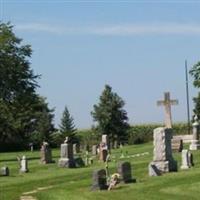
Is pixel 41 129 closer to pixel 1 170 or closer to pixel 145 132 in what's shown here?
pixel 145 132

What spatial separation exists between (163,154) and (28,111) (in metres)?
Answer: 64.7

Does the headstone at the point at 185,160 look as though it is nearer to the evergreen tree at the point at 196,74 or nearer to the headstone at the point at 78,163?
the headstone at the point at 78,163

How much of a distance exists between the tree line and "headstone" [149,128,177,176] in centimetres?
3094

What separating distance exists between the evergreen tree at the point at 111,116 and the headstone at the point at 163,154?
2089 inches

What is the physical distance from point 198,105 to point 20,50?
2889 cm

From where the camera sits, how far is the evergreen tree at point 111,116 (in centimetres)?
8344

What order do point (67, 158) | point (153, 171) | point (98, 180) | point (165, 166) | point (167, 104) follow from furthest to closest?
point (167, 104) < point (67, 158) < point (165, 166) < point (153, 171) < point (98, 180)

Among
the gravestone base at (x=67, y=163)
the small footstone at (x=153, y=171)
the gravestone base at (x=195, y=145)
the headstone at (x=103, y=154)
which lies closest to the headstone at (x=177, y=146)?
the gravestone base at (x=195, y=145)

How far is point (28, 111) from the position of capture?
303 ft

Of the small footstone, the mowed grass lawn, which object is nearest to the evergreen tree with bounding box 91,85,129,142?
the mowed grass lawn

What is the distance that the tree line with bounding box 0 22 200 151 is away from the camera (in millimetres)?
60031

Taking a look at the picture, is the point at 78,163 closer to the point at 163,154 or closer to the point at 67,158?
the point at 67,158

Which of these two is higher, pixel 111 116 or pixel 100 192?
pixel 111 116

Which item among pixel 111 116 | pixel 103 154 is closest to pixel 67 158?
pixel 103 154
